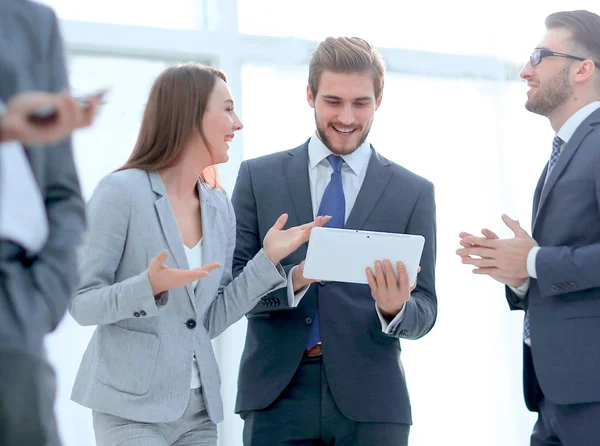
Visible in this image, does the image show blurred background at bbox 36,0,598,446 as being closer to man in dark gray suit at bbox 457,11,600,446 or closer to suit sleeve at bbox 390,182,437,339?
suit sleeve at bbox 390,182,437,339

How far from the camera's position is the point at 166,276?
204 centimetres

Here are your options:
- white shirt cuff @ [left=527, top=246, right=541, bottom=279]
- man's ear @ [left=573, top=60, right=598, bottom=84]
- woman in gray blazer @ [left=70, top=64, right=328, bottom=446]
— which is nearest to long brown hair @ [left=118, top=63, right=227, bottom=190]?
woman in gray blazer @ [left=70, top=64, right=328, bottom=446]

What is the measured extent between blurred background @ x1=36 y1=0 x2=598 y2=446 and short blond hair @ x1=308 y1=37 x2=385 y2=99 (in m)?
1.52

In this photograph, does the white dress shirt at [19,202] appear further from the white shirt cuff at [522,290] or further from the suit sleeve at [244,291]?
the white shirt cuff at [522,290]

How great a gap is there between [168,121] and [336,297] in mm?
800

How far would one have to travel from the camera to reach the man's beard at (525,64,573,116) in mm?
2914

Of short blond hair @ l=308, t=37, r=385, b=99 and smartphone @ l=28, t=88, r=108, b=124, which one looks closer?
smartphone @ l=28, t=88, r=108, b=124

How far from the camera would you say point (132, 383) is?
2.17m

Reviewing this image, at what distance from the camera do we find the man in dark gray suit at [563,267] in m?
2.54

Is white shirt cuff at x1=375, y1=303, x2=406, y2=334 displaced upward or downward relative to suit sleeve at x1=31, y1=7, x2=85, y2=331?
downward

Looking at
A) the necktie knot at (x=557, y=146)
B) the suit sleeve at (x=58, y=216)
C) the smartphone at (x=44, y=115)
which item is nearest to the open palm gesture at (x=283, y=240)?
the necktie knot at (x=557, y=146)

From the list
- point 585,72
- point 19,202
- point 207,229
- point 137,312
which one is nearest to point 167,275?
point 137,312

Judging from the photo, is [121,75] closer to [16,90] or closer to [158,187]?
[158,187]

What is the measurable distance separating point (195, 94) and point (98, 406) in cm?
96
